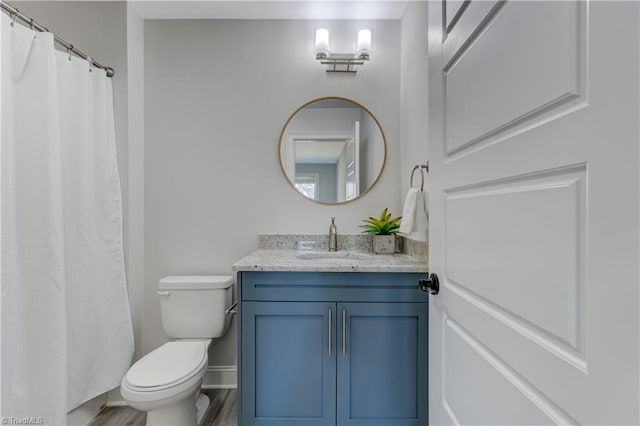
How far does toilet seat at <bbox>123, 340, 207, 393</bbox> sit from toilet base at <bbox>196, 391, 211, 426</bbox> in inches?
12.6

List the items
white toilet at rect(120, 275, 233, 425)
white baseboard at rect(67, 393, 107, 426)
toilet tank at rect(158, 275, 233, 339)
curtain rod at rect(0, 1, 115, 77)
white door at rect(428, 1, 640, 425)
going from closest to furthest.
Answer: white door at rect(428, 1, 640, 425)
curtain rod at rect(0, 1, 115, 77)
white toilet at rect(120, 275, 233, 425)
white baseboard at rect(67, 393, 107, 426)
toilet tank at rect(158, 275, 233, 339)

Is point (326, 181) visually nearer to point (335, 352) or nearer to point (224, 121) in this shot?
point (224, 121)

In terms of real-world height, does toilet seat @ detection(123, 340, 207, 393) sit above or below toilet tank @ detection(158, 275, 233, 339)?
below

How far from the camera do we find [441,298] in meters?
0.96

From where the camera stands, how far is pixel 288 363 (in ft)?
4.61

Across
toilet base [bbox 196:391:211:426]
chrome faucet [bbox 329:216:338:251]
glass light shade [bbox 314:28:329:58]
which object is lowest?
toilet base [bbox 196:391:211:426]

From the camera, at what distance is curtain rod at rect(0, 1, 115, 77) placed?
4.03ft

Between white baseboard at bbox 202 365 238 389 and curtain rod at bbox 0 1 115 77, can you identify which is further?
white baseboard at bbox 202 365 238 389

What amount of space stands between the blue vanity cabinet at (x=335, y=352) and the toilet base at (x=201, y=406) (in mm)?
443

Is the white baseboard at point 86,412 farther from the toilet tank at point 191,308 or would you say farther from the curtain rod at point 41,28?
the curtain rod at point 41,28

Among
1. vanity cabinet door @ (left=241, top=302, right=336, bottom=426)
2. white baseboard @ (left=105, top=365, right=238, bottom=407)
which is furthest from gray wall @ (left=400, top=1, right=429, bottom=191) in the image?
white baseboard @ (left=105, top=365, right=238, bottom=407)

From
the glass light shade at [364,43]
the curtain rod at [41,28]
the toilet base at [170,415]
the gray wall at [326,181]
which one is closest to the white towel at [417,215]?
the gray wall at [326,181]

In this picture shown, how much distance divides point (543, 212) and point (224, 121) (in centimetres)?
198

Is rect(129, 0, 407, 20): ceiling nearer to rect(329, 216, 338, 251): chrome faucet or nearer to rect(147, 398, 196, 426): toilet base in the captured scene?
rect(329, 216, 338, 251): chrome faucet
